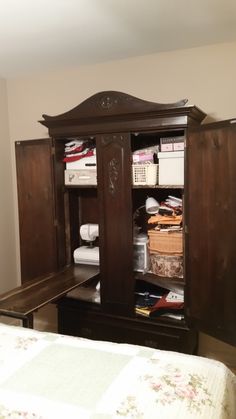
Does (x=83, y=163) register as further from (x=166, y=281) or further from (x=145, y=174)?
(x=166, y=281)

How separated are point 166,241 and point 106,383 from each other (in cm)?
132

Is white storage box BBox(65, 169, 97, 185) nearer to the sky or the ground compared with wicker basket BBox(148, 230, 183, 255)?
nearer to the sky

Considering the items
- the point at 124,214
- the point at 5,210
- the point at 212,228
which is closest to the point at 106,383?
the point at 212,228

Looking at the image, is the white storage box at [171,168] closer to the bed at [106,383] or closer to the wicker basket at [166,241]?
the wicker basket at [166,241]

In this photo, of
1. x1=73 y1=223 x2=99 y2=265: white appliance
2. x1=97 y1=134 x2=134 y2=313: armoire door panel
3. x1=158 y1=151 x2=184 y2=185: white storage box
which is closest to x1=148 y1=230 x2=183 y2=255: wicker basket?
x1=97 y1=134 x2=134 y2=313: armoire door panel

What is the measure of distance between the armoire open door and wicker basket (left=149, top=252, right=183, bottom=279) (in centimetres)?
11

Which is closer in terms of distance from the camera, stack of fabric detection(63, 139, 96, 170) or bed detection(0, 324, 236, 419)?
bed detection(0, 324, 236, 419)

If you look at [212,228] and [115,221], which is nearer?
[212,228]

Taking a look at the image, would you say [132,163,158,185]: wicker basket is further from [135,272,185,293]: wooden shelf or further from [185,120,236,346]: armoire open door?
[135,272,185,293]: wooden shelf

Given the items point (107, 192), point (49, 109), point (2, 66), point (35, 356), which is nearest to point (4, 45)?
point (2, 66)

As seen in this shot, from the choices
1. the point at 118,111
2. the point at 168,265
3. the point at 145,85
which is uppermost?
the point at 145,85

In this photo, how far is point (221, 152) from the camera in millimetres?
2107

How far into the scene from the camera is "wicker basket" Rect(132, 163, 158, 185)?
2.46 meters

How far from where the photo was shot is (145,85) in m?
2.84
